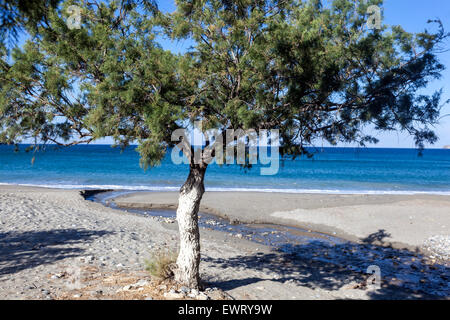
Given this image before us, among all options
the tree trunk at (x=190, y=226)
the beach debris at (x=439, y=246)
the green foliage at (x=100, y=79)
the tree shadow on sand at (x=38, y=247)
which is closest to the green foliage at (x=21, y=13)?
the green foliage at (x=100, y=79)

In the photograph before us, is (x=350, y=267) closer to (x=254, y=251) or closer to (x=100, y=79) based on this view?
(x=254, y=251)

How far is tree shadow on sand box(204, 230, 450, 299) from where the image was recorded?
886 cm

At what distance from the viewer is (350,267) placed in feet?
35.3

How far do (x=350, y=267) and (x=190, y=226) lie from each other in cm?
659

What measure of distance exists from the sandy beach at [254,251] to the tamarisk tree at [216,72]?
376cm

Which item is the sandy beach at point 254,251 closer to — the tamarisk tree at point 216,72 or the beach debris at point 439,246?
the beach debris at point 439,246

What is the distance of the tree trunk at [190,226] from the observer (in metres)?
6.71

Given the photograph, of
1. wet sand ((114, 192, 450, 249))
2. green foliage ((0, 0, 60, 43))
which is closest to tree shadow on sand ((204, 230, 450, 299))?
wet sand ((114, 192, 450, 249))

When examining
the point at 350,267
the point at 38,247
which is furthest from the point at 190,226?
the point at 350,267

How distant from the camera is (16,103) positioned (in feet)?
18.6

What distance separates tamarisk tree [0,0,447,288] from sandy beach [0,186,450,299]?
3756mm
